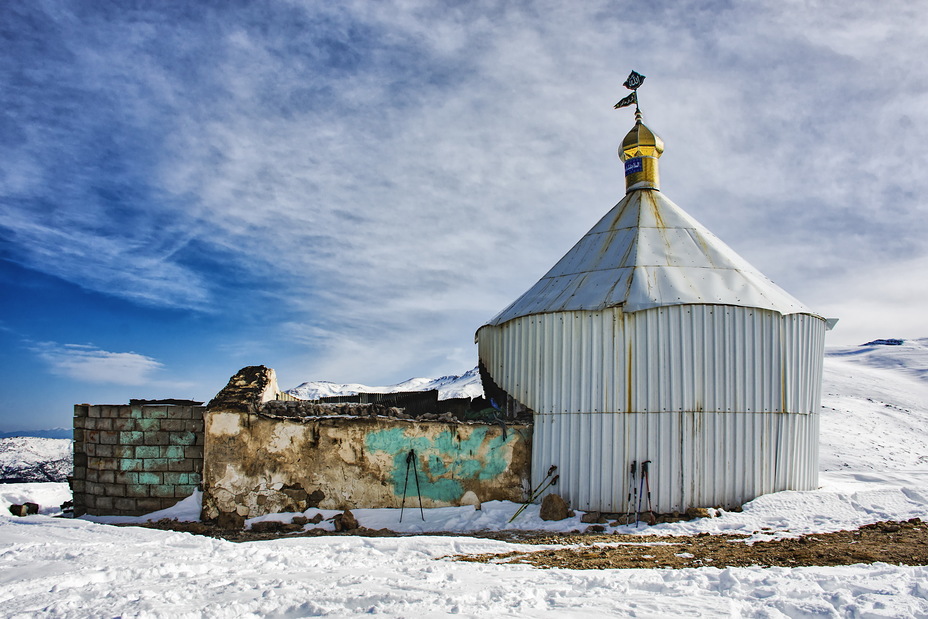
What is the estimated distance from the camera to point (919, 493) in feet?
39.7

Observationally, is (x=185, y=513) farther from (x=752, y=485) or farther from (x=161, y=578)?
(x=752, y=485)

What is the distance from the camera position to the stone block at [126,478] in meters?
12.1

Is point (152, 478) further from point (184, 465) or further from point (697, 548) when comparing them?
point (697, 548)

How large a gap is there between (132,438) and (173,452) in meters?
0.79

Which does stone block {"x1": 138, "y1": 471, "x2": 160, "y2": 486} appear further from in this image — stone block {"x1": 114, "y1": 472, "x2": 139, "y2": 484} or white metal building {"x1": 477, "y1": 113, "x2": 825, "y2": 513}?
white metal building {"x1": 477, "y1": 113, "x2": 825, "y2": 513}

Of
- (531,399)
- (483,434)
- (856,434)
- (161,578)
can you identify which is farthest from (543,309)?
(856,434)

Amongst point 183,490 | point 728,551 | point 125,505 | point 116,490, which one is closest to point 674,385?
point 728,551

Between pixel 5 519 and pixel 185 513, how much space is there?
2.52 m

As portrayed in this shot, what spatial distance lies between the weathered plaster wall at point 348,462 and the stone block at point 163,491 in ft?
3.32

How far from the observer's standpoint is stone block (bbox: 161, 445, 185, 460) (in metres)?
12.0

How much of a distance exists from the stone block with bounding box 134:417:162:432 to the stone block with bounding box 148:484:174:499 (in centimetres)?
95

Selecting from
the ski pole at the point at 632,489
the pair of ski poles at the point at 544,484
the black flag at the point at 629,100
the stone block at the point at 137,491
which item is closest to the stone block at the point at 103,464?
the stone block at the point at 137,491

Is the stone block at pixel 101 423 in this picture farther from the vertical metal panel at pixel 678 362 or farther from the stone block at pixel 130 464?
the vertical metal panel at pixel 678 362

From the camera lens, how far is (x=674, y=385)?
39.4ft
